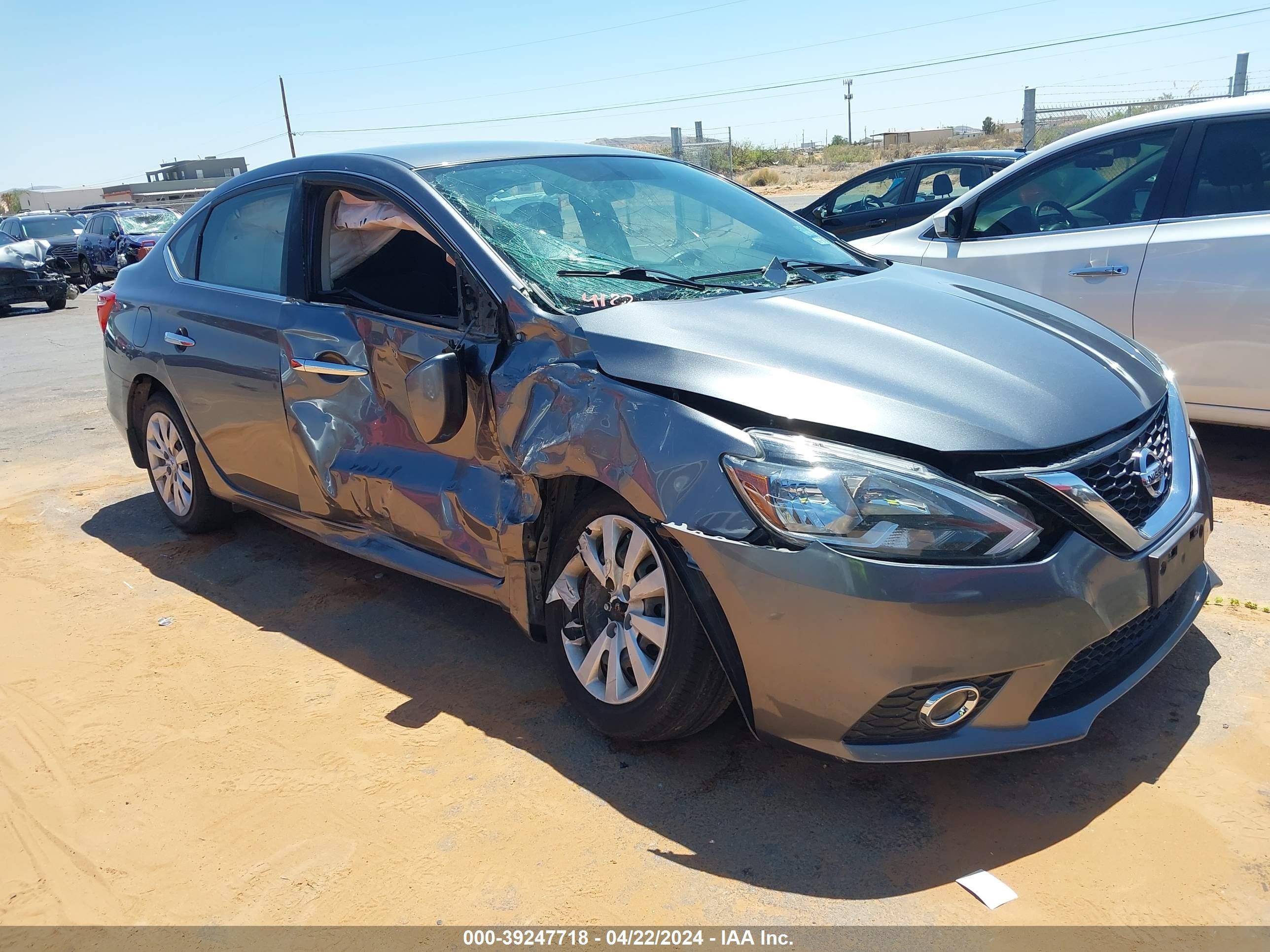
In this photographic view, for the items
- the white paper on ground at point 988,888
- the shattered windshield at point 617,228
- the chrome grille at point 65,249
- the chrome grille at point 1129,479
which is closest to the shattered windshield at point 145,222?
the chrome grille at point 65,249

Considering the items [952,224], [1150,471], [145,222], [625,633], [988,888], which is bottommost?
[988,888]

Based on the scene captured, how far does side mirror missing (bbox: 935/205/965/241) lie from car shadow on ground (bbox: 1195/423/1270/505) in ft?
5.41

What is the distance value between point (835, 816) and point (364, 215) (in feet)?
8.78

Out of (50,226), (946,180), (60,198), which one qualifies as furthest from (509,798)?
(60,198)

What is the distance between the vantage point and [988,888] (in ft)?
8.13

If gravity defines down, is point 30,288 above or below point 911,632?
above

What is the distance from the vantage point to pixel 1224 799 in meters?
2.73

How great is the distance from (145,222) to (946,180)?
1789 centimetres

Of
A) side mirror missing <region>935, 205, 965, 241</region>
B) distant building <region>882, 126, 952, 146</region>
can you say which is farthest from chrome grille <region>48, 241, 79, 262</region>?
distant building <region>882, 126, 952, 146</region>

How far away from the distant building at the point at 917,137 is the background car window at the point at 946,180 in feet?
139

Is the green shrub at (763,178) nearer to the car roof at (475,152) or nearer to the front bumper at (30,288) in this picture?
the front bumper at (30,288)

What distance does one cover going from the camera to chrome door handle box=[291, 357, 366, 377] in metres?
3.81

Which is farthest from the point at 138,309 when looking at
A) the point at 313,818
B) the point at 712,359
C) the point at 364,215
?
the point at 712,359
